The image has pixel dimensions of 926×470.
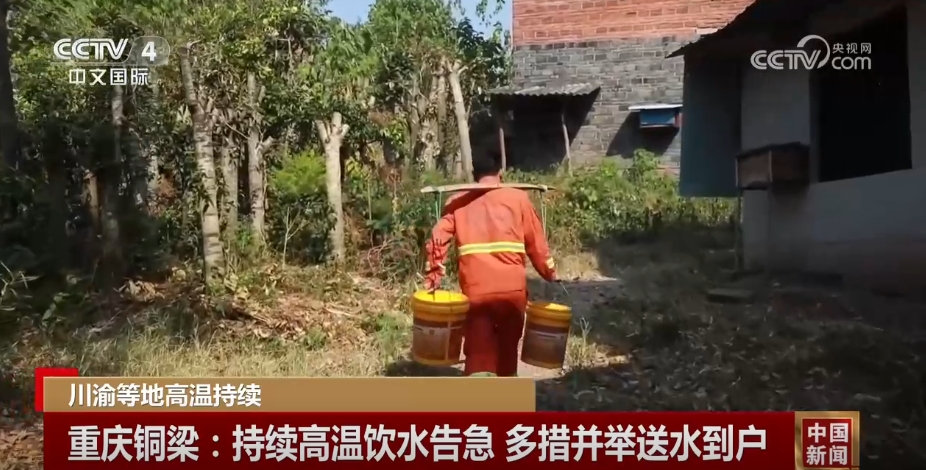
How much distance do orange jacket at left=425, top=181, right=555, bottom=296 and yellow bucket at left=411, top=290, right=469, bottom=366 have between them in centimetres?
7

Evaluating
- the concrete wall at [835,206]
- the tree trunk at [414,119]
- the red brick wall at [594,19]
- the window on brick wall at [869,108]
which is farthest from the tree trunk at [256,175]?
the window on brick wall at [869,108]

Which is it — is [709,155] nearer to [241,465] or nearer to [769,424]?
[769,424]

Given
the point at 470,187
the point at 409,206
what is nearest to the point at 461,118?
the point at 470,187

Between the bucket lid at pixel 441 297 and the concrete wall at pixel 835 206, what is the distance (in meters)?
0.96

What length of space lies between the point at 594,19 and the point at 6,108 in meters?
1.87

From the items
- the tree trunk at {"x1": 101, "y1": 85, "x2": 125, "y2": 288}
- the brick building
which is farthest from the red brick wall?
the tree trunk at {"x1": 101, "y1": 85, "x2": 125, "y2": 288}

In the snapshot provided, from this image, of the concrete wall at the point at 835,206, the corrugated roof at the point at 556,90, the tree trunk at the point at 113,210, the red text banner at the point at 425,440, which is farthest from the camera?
the corrugated roof at the point at 556,90

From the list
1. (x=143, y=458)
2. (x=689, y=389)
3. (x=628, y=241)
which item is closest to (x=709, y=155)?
(x=628, y=241)

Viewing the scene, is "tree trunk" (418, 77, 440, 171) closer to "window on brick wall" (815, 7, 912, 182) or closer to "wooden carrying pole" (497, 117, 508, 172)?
"wooden carrying pole" (497, 117, 508, 172)

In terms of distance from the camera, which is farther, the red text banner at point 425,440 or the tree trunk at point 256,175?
the tree trunk at point 256,175

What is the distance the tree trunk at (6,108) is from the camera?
324 cm

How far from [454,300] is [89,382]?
109 centimetres

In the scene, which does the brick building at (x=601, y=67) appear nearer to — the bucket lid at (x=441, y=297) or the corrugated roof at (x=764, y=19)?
the corrugated roof at (x=764, y=19)

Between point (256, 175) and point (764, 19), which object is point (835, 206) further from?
point (256, 175)
